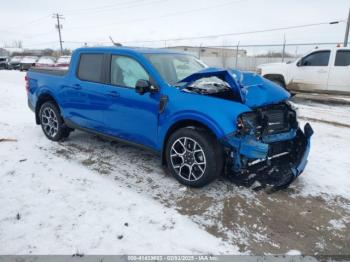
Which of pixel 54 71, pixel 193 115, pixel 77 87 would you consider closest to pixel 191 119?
pixel 193 115

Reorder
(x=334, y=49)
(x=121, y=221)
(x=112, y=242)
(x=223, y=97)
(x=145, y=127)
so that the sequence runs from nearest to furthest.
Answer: (x=112, y=242) < (x=121, y=221) < (x=223, y=97) < (x=145, y=127) < (x=334, y=49)

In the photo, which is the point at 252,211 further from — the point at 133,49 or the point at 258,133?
the point at 133,49

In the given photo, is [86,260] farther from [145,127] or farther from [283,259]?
[145,127]

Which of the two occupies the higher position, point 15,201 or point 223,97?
point 223,97

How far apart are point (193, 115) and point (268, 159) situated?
1.24 meters

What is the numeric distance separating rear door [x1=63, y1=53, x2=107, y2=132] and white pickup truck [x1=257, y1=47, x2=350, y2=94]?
28.9 feet

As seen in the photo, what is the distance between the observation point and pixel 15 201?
3789mm

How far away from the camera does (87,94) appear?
523 centimetres

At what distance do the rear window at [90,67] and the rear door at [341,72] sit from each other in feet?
29.6

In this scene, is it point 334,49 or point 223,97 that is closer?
point 223,97

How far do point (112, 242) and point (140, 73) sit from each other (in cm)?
243

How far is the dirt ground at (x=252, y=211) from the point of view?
3147 mm

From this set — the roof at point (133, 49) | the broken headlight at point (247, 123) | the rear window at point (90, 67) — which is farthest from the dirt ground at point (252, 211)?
the roof at point (133, 49)

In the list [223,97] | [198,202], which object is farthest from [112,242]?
[223,97]
